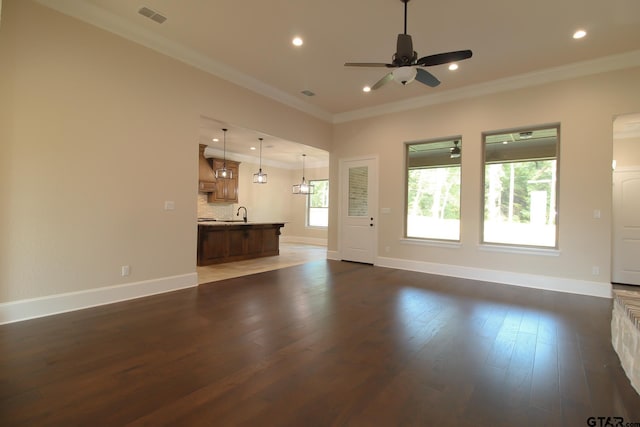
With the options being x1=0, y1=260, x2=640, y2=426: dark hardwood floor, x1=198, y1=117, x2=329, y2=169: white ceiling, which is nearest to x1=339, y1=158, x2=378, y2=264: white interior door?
x1=198, y1=117, x2=329, y2=169: white ceiling

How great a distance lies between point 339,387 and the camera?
1.98m

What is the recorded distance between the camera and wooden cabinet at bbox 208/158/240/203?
8.91 meters

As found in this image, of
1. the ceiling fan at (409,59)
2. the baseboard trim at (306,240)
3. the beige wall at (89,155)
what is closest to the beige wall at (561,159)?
the ceiling fan at (409,59)

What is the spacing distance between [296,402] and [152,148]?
3.76 m

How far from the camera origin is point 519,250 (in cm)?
497

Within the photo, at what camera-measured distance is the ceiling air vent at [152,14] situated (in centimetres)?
348

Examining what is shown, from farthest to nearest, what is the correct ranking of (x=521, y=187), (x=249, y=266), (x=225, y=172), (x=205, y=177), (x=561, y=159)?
(x=205, y=177) < (x=225, y=172) < (x=249, y=266) < (x=521, y=187) < (x=561, y=159)

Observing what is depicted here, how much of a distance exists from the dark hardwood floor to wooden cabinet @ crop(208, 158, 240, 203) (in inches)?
216

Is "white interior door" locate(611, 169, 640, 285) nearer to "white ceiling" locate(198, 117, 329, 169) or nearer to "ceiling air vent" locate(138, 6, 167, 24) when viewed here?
"white ceiling" locate(198, 117, 329, 169)

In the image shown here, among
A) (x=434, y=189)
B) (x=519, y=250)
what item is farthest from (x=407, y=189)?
(x=519, y=250)

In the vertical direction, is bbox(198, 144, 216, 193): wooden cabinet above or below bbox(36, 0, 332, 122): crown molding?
below

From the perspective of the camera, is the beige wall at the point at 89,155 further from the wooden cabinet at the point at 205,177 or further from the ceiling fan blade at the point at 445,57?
the wooden cabinet at the point at 205,177

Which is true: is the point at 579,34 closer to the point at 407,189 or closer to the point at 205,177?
the point at 407,189

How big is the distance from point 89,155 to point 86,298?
5.62 ft
